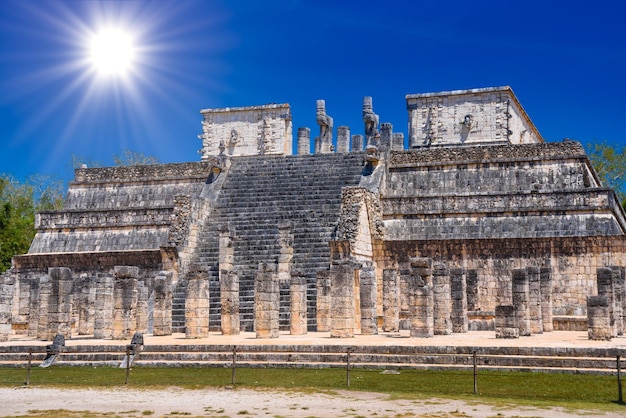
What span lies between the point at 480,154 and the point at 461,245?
202 inches

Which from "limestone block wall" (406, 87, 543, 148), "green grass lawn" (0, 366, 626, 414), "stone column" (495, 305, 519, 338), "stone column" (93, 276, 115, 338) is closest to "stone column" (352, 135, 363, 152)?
"limestone block wall" (406, 87, 543, 148)

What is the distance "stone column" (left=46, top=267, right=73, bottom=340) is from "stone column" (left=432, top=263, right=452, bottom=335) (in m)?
9.05

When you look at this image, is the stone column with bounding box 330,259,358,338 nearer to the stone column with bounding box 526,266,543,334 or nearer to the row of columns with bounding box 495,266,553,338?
the row of columns with bounding box 495,266,553,338

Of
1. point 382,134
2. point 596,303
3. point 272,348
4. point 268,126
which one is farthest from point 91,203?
point 596,303

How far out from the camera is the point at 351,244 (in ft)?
77.0

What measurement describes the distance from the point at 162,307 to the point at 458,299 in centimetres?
737

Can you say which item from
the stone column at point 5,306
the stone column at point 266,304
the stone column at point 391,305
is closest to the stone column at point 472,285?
the stone column at point 391,305

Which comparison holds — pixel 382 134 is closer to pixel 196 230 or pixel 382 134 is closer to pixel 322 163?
pixel 322 163

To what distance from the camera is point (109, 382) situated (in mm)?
14570

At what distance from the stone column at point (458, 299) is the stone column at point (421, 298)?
112 cm

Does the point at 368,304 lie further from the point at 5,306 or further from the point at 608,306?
the point at 5,306

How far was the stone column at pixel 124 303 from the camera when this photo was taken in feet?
70.0

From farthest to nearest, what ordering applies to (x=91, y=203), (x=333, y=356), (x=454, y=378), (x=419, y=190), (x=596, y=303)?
(x=91, y=203) → (x=419, y=190) → (x=596, y=303) → (x=333, y=356) → (x=454, y=378)

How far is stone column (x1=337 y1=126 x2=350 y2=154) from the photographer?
3606 centimetres
